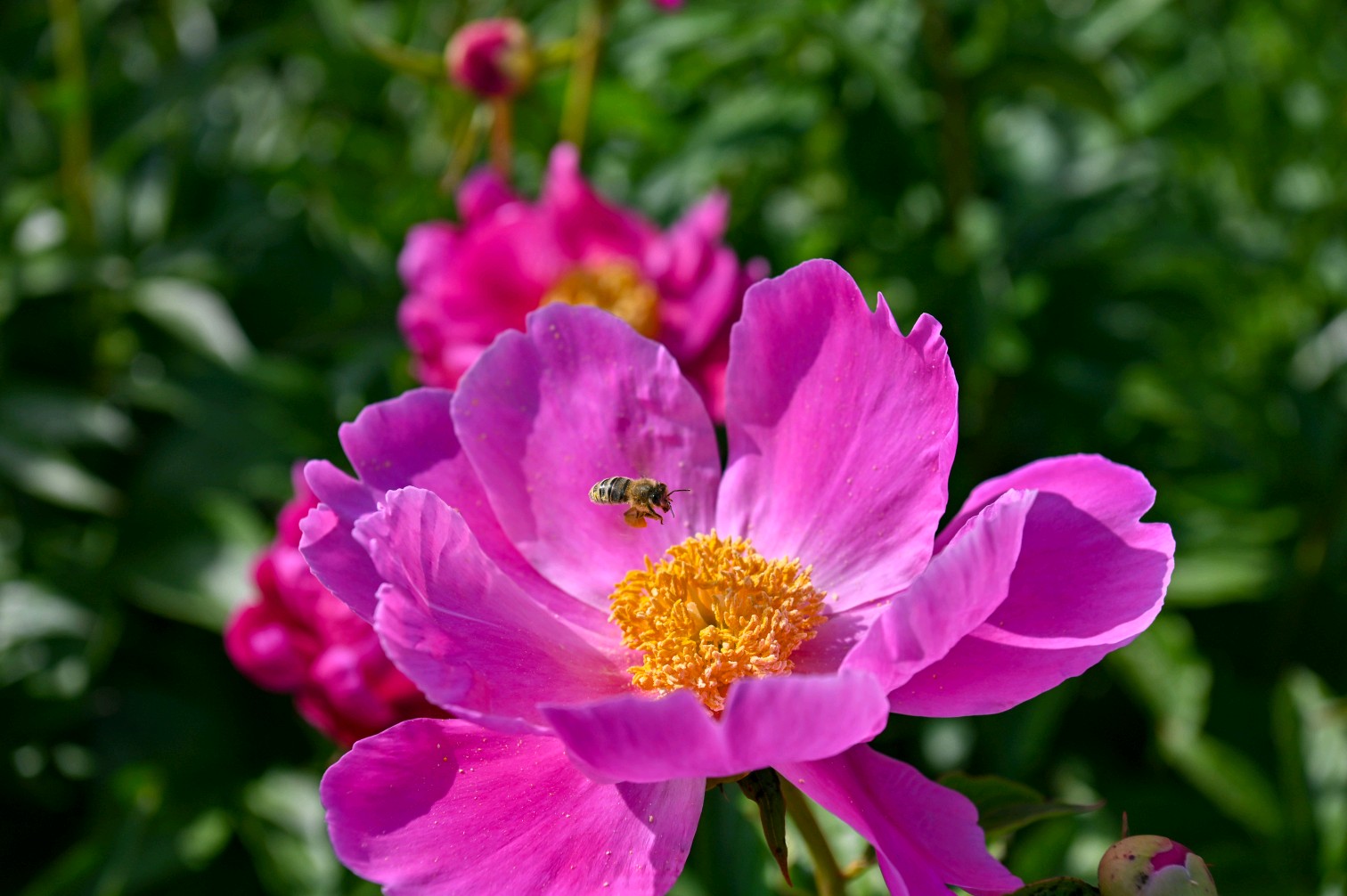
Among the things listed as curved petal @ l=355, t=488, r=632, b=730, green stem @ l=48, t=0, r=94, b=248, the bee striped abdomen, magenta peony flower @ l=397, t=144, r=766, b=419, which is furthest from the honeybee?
green stem @ l=48, t=0, r=94, b=248

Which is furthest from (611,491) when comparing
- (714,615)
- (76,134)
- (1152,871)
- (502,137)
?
(76,134)

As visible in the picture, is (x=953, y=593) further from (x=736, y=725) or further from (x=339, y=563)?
(x=339, y=563)

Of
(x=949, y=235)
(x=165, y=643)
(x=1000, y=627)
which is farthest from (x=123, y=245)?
(x=1000, y=627)

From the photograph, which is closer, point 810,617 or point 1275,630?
point 810,617

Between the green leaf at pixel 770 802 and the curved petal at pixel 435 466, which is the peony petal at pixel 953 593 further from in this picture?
the curved petal at pixel 435 466

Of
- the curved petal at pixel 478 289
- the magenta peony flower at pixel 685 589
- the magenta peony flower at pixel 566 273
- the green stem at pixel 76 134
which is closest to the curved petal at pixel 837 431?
the magenta peony flower at pixel 685 589

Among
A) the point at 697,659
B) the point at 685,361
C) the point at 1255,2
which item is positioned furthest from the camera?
the point at 1255,2

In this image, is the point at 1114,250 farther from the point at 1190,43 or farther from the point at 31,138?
the point at 31,138
